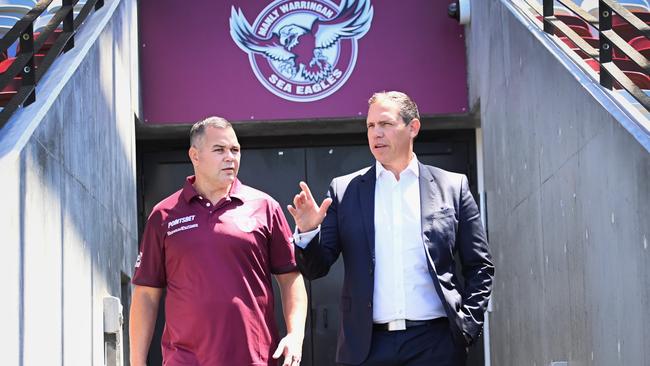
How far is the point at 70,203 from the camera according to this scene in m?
5.80

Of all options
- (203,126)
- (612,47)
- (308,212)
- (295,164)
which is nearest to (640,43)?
(612,47)

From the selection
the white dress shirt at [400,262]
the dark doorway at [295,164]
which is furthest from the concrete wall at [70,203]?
the dark doorway at [295,164]

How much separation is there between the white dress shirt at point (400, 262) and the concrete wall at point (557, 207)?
0.77m

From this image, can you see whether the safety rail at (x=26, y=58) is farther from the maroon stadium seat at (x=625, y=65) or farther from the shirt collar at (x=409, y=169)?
the maroon stadium seat at (x=625, y=65)

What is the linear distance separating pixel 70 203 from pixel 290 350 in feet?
5.48

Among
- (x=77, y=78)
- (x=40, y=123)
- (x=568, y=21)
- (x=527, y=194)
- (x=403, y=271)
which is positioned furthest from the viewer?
(x=568, y=21)

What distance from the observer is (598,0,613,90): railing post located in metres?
5.00

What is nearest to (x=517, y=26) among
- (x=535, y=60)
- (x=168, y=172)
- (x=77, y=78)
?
(x=535, y=60)

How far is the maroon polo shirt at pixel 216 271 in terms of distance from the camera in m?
4.70

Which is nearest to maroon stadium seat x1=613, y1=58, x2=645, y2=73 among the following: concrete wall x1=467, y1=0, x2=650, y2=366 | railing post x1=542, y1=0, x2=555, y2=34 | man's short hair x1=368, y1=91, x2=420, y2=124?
concrete wall x1=467, y1=0, x2=650, y2=366

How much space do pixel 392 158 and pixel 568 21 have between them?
12.5ft

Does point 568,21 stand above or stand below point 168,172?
above

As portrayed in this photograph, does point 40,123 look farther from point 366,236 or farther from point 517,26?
point 517,26

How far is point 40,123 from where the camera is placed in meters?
5.04
